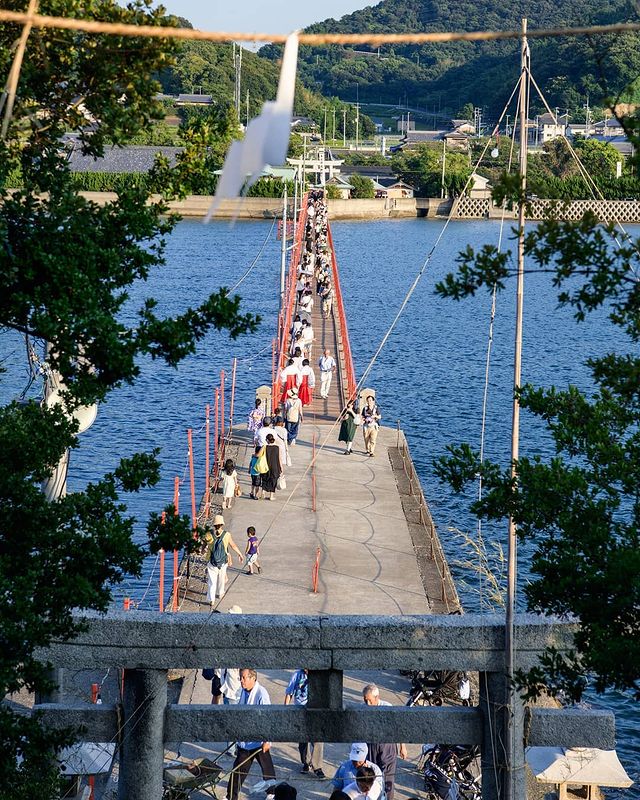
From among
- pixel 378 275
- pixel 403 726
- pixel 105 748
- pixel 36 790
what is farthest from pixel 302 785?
pixel 378 275

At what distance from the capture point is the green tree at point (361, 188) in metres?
120

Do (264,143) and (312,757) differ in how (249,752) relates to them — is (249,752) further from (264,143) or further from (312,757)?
(264,143)

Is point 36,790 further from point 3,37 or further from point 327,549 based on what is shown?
point 327,549

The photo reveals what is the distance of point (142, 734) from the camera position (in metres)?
7.61

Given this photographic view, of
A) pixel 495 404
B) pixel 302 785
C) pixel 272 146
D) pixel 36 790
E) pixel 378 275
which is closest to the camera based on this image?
pixel 272 146

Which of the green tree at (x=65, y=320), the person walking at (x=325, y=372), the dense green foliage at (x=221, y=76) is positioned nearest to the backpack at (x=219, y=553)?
the green tree at (x=65, y=320)

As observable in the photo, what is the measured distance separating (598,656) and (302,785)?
5.82 meters

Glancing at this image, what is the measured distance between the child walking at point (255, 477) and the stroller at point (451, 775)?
30.9 feet

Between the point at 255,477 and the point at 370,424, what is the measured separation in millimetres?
4061

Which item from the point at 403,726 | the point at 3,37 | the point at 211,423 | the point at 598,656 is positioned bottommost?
the point at 211,423

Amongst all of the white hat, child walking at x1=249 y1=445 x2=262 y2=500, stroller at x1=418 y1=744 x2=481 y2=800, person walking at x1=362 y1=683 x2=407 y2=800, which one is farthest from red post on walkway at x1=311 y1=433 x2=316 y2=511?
the white hat

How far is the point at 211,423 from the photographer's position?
3494 centimetres

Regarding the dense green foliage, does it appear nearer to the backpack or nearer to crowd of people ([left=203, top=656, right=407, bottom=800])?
the backpack

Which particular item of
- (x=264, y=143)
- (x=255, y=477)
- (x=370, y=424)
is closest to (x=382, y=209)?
(x=370, y=424)
